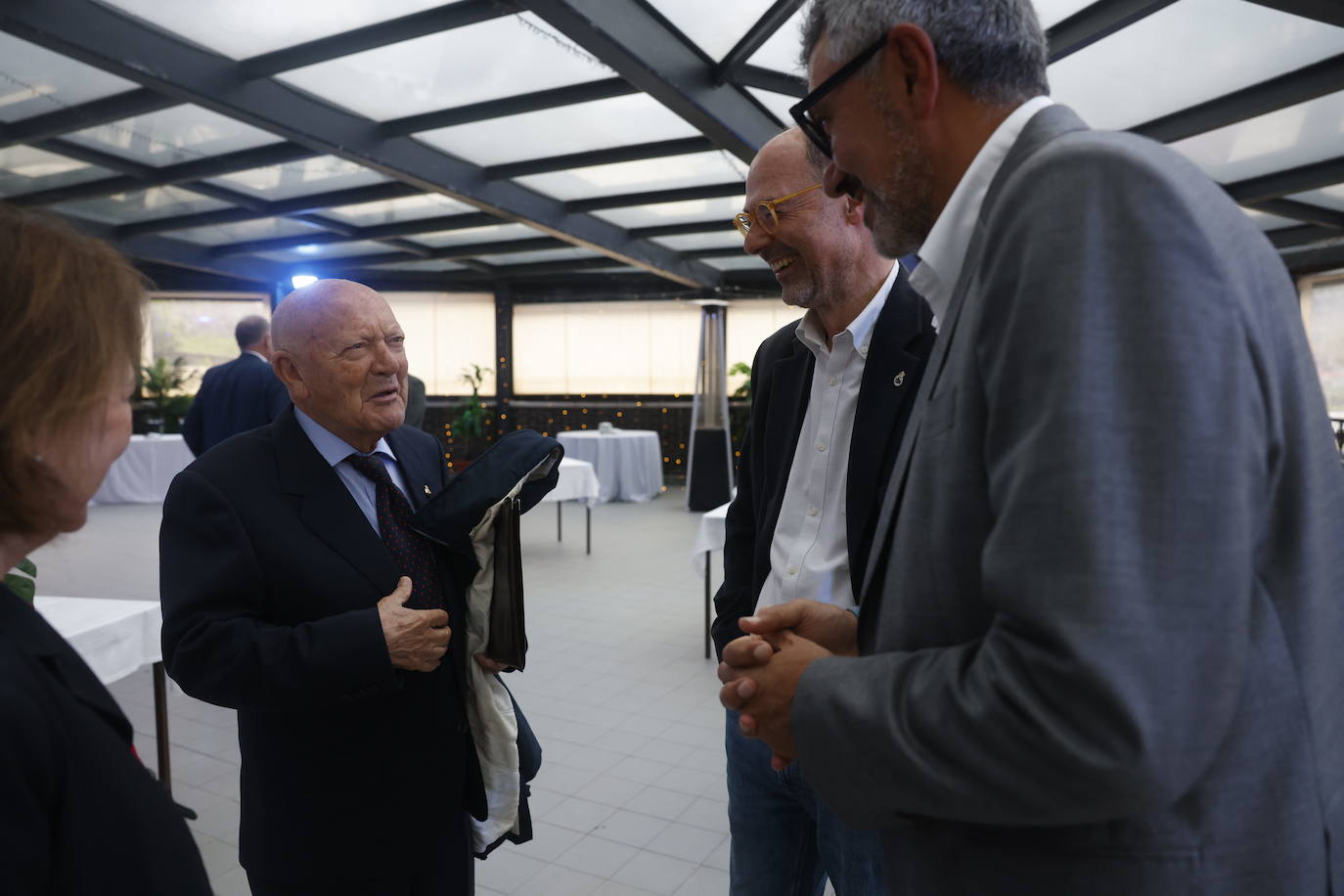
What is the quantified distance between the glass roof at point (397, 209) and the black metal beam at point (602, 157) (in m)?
1.16

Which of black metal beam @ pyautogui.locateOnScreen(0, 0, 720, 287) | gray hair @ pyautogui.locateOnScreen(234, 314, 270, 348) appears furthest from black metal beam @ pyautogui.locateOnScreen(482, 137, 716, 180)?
gray hair @ pyautogui.locateOnScreen(234, 314, 270, 348)

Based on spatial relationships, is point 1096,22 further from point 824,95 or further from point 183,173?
point 183,173

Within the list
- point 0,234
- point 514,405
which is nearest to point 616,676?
point 0,234

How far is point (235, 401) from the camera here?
4.74 meters

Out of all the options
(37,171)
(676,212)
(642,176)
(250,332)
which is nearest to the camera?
(250,332)

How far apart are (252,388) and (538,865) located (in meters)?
3.26

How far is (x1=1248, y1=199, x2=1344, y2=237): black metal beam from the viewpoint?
7.44m

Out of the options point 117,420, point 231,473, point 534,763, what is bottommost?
point 534,763

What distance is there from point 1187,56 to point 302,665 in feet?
17.2

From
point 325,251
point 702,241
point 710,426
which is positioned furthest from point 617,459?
point 325,251

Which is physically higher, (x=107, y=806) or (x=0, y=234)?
(x=0, y=234)

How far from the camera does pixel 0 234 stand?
2.35ft

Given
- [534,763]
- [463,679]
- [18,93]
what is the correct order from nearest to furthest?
[463,679] → [534,763] → [18,93]

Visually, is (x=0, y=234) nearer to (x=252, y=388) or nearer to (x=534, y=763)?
(x=534, y=763)
